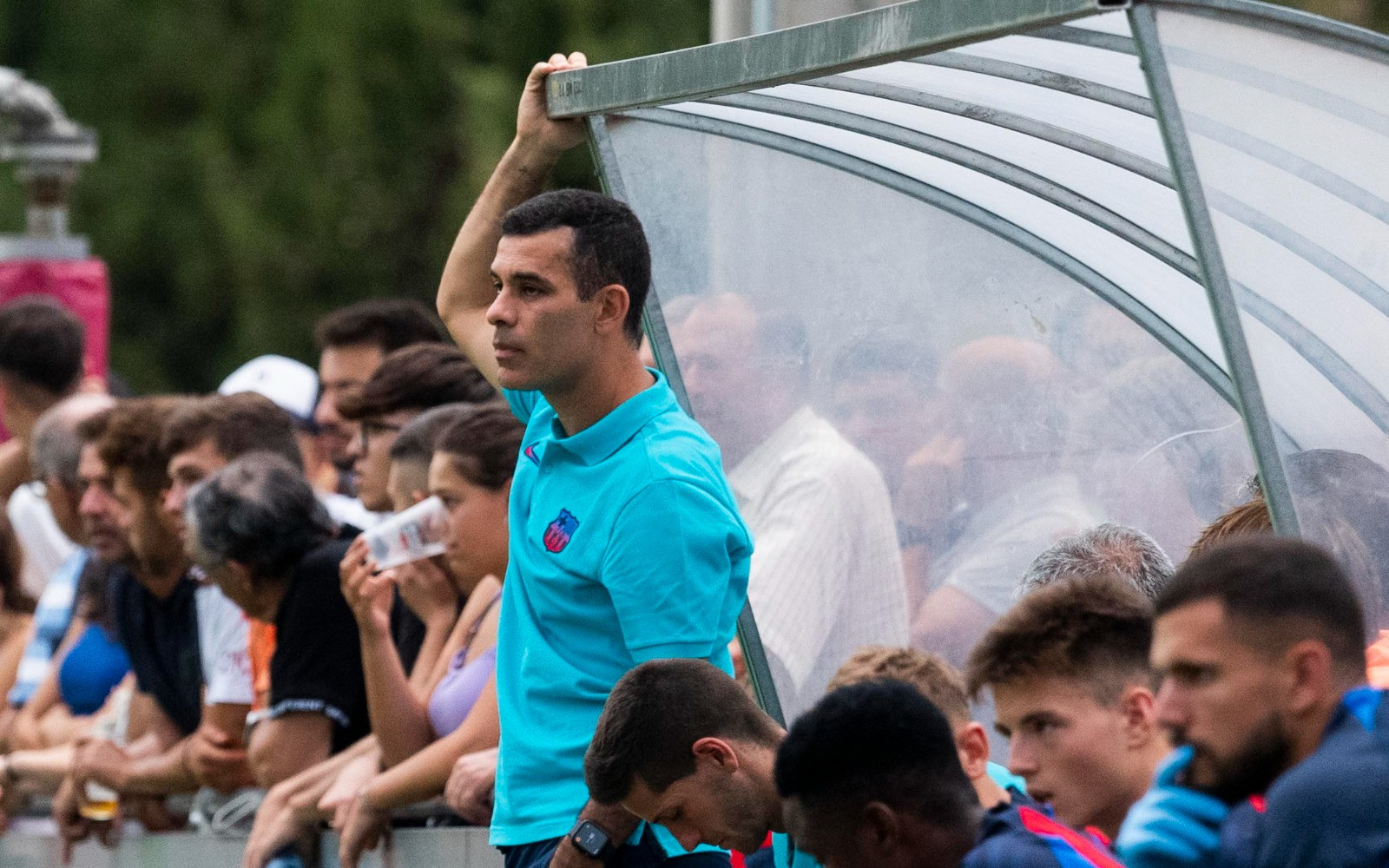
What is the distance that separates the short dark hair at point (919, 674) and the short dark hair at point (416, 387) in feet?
7.69

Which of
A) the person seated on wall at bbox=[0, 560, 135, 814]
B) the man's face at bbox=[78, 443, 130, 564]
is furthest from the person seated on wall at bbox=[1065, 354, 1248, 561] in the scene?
the person seated on wall at bbox=[0, 560, 135, 814]

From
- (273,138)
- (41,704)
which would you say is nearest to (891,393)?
(41,704)

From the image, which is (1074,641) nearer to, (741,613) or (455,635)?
(741,613)

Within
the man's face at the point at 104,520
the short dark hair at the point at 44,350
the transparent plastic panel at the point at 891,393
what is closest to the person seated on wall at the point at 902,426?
the transparent plastic panel at the point at 891,393

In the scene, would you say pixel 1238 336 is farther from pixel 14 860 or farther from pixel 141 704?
pixel 14 860

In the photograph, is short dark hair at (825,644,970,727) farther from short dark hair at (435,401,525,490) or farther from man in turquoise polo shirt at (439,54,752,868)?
short dark hair at (435,401,525,490)

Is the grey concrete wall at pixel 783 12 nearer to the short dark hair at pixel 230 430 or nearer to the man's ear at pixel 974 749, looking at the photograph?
the short dark hair at pixel 230 430

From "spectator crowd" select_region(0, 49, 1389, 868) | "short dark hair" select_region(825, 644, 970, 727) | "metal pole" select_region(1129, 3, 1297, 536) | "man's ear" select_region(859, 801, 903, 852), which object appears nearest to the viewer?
"spectator crowd" select_region(0, 49, 1389, 868)

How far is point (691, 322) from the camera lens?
424 cm

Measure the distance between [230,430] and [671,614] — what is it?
2.83 meters

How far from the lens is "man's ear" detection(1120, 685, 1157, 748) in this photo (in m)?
2.71

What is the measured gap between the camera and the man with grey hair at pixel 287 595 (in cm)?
507

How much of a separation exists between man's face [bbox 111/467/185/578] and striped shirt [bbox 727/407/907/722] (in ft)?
7.58

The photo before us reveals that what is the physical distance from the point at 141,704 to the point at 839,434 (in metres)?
2.81
